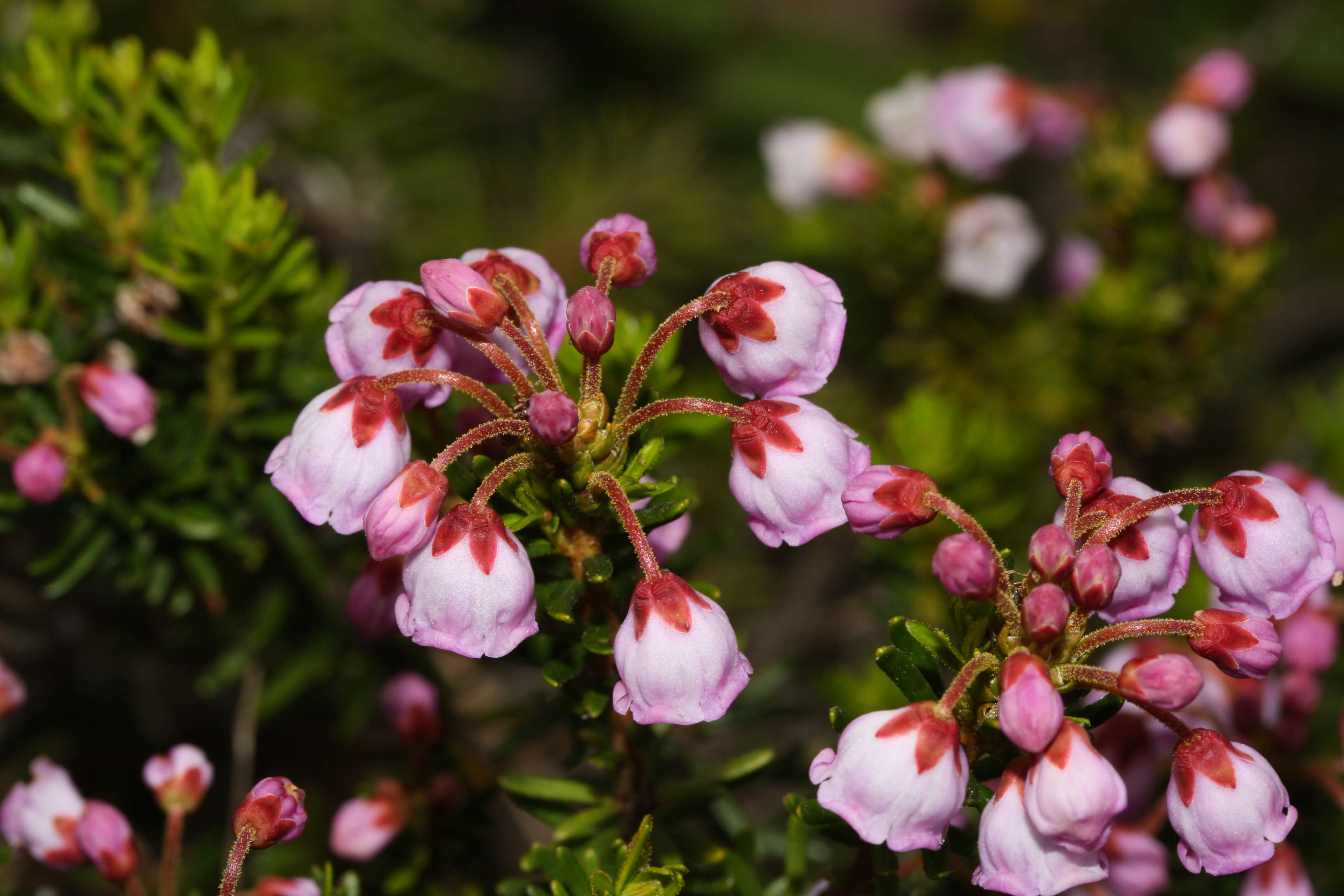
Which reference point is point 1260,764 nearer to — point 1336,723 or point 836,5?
point 1336,723

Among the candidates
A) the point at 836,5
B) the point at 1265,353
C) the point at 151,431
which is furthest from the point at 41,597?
the point at 836,5

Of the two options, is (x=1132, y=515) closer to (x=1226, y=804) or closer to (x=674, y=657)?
(x=1226, y=804)

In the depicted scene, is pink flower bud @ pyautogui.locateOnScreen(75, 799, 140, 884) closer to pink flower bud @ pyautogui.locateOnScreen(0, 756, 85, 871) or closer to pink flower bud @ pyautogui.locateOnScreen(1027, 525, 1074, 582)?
pink flower bud @ pyautogui.locateOnScreen(0, 756, 85, 871)

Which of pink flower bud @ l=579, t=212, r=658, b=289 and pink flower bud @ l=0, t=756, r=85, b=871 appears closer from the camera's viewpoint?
pink flower bud @ l=579, t=212, r=658, b=289

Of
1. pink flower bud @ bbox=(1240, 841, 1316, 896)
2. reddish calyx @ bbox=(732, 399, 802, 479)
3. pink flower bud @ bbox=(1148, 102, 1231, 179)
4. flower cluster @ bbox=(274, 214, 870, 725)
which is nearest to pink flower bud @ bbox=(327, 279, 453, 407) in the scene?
flower cluster @ bbox=(274, 214, 870, 725)

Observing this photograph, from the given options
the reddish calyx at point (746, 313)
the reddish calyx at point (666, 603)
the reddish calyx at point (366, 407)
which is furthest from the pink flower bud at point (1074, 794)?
the reddish calyx at point (366, 407)

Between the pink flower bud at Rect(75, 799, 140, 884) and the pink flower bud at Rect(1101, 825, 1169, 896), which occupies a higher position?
the pink flower bud at Rect(75, 799, 140, 884)

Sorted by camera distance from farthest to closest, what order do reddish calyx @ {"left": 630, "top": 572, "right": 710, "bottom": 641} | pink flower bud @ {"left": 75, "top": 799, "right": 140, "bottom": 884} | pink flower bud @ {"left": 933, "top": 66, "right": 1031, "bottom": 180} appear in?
pink flower bud @ {"left": 933, "top": 66, "right": 1031, "bottom": 180} < pink flower bud @ {"left": 75, "top": 799, "right": 140, "bottom": 884} < reddish calyx @ {"left": 630, "top": 572, "right": 710, "bottom": 641}
